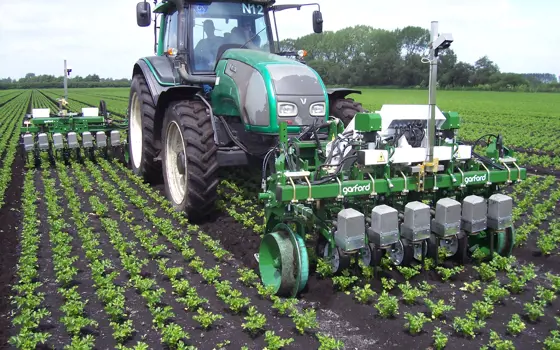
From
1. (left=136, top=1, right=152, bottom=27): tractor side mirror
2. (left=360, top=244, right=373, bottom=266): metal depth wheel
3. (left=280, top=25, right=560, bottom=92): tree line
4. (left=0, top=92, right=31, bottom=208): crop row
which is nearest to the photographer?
(left=360, top=244, right=373, bottom=266): metal depth wheel

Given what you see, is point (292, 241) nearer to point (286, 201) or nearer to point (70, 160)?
point (286, 201)

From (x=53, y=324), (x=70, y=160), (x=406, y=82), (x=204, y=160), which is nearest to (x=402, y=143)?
(x=204, y=160)

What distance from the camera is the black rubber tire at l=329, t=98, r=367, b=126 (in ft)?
23.2

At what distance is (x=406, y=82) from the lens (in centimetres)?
4769

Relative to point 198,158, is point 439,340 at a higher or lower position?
lower

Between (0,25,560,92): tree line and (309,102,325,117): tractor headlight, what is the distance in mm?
33495

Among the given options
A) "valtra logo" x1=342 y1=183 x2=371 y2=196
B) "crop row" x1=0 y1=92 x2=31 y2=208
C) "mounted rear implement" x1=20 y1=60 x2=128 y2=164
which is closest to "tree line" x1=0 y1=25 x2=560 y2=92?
"crop row" x1=0 y1=92 x2=31 y2=208

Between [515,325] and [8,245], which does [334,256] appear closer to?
[515,325]

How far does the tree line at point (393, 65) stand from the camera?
4747 centimetres

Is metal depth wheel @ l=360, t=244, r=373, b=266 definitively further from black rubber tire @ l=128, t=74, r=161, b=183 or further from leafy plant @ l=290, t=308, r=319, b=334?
black rubber tire @ l=128, t=74, r=161, b=183

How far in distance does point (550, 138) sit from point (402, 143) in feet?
42.4

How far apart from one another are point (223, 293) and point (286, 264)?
23.5 inches

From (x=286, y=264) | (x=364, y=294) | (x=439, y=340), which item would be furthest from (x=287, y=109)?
(x=439, y=340)

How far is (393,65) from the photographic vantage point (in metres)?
47.7
